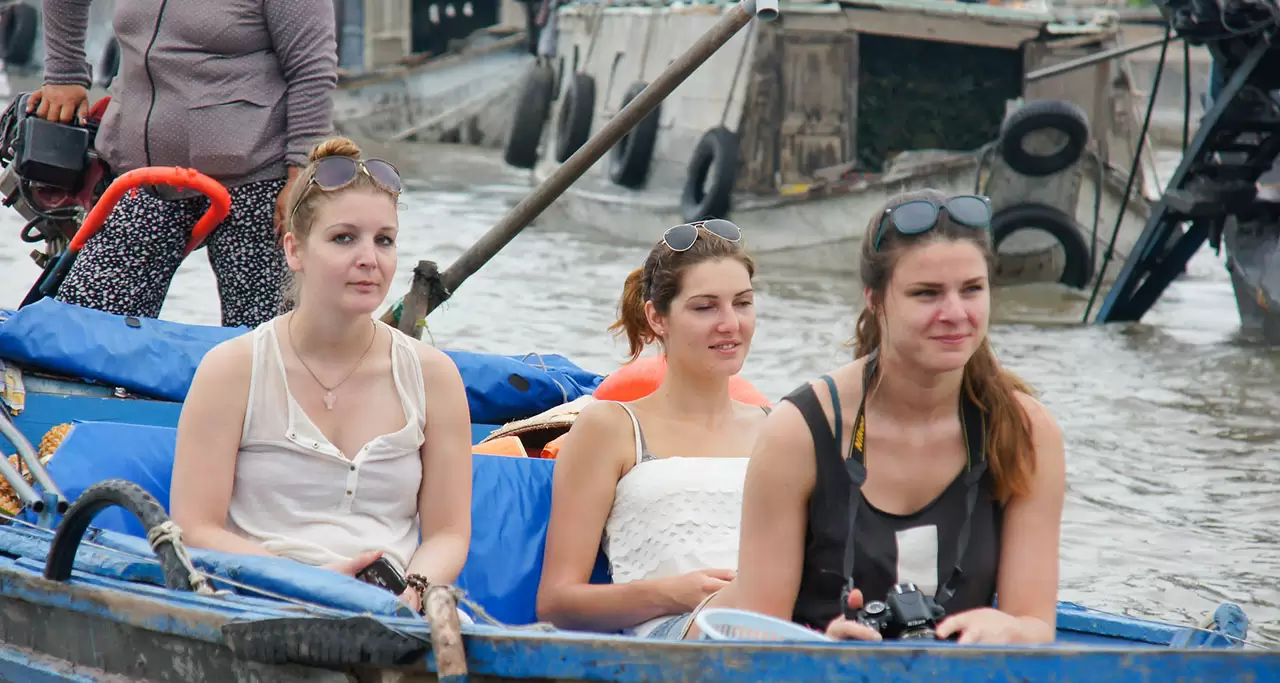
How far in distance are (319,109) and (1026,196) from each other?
30.3 feet

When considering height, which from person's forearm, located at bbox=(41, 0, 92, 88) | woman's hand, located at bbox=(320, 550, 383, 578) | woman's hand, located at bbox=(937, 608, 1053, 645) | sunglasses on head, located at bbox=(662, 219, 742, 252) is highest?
person's forearm, located at bbox=(41, 0, 92, 88)

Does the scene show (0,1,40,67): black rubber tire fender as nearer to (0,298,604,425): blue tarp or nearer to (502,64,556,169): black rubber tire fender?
(502,64,556,169): black rubber tire fender

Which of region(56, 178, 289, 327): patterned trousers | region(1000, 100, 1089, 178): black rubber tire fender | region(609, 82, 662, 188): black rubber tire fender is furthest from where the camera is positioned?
region(609, 82, 662, 188): black rubber tire fender

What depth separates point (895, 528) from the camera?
92.3 inches

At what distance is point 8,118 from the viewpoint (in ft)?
15.3

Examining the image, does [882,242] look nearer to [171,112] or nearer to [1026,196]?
[171,112]

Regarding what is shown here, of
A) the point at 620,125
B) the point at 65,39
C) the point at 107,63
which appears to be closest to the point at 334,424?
the point at 620,125

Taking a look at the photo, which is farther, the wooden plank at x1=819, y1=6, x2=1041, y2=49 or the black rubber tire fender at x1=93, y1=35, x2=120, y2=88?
the black rubber tire fender at x1=93, y1=35, x2=120, y2=88

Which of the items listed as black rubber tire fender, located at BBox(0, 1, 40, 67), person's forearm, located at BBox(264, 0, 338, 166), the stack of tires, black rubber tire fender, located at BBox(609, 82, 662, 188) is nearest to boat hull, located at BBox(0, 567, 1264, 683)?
person's forearm, located at BBox(264, 0, 338, 166)

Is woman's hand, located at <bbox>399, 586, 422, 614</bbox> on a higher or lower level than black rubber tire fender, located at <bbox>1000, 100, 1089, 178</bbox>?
lower

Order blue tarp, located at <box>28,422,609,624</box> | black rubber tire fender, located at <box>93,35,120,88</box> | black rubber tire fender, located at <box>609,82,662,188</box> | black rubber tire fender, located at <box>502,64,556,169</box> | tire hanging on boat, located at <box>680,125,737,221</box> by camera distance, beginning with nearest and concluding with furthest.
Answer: blue tarp, located at <box>28,422,609,624</box>
tire hanging on boat, located at <box>680,125,737,221</box>
black rubber tire fender, located at <box>609,82,662,188</box>
black rubber tire fender, located at <box>502,64,556,169</box>
black rubber tire fender, located at <box>93,35,120,88</box>

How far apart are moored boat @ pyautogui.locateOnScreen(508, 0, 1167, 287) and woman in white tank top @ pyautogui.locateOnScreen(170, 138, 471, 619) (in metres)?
10.1

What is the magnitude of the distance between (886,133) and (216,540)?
12321mm

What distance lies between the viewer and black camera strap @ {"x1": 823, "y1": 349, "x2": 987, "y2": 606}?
2330mm
